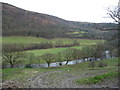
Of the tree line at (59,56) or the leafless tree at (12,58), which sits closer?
the leafless tree at (12,58)

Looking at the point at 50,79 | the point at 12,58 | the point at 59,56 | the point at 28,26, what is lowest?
the point at 59,56

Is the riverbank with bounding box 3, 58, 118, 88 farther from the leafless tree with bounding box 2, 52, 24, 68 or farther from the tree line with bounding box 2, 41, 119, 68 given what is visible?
the leafless tree with bounding box 2, 52, 24, 68

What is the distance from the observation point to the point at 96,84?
11945 mm

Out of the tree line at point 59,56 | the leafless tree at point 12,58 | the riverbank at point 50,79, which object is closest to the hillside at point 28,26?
the tree line at point 59,56

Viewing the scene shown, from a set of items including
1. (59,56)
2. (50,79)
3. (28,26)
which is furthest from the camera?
(28,26)

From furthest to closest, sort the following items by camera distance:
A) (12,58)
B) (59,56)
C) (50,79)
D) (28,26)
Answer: (28,26) → (59,56) → (12,58) → (50,79)

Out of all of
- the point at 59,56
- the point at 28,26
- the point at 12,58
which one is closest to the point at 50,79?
the point at 12,58

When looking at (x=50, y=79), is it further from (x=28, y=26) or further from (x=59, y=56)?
(x=28, y=26)

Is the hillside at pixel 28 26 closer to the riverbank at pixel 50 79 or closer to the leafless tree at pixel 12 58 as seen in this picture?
the leafless tree at pixel 12 58

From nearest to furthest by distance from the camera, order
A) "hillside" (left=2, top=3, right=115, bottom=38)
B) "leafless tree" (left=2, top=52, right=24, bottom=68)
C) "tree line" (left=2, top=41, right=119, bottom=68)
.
→ "leafless tree" (left=2, top=52, right=24, bottom=68) < "tree line" (left=2, top=41, right=119, bottom=68) < "hillside" (left=2, top=3, right=115, bottom=38)

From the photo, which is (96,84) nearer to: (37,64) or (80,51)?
(37,64)

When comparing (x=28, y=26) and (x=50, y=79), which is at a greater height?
(x=28, y=26)

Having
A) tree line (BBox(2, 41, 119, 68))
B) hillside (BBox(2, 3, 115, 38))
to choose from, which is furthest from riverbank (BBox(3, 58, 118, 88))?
hillside (BBox(2, 3, 115, 38))

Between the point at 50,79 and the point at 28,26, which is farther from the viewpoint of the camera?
the point at 28,26
